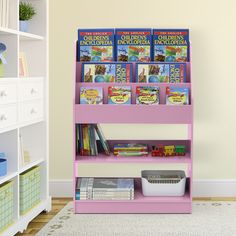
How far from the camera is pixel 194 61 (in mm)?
4254

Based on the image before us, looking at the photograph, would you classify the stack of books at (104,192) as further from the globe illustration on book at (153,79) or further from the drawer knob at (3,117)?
the drawer knob at (3,117)

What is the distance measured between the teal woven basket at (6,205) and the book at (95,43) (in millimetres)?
1136

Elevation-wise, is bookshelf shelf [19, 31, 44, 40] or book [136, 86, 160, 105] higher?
bookshelf shelf [19, 31, 44, 40]

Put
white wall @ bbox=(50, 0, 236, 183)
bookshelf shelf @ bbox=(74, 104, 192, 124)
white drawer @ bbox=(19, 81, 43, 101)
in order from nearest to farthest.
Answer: white drawer @ bbox=(19, 81, 43, 101) < bookshelf shelf @ bbox=(74, 104, 192, 124) < white wall @ bbox=(50, 0, 236, 183)

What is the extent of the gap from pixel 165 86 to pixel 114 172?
2.94 ft

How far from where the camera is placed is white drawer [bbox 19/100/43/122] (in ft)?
10.9

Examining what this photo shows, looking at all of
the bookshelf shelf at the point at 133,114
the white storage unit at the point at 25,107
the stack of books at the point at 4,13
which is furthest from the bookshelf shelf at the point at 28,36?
the bookshelf shelf at the point at 133,114

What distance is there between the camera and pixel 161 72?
3840 millimetres

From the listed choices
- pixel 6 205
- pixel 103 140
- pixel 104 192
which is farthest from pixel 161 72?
pixel 6 205

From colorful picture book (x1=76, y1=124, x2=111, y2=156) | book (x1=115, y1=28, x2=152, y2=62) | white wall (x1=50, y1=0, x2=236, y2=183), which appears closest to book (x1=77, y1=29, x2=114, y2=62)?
book (x1=115, y1=28, x2=152, y2=62)

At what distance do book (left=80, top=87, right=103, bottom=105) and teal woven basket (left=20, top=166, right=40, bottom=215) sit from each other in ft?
1.74

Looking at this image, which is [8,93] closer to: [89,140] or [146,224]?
[89,140]

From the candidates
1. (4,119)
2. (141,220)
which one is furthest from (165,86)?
(4,119)

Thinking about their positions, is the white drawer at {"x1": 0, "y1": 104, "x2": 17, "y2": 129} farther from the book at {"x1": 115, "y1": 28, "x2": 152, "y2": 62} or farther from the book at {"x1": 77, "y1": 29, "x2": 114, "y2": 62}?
the book at {"x1": 115, "y1": 28, "x2": 152, "y2": 62}
